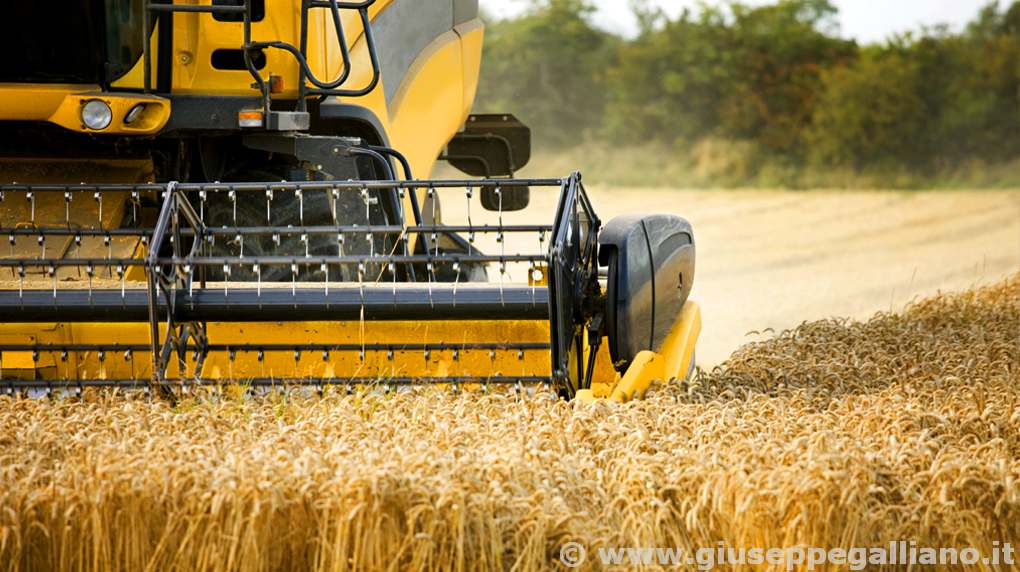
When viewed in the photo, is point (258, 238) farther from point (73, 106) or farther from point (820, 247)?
point (820, 247)

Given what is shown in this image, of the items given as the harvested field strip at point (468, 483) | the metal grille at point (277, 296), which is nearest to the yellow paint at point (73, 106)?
the metal grille at point (277, 296)

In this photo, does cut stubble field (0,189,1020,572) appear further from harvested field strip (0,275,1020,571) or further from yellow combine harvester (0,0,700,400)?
yellow combine harvester (0,0,700,400)

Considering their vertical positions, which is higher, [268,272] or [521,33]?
[521,33]

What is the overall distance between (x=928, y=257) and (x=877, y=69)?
956 cm

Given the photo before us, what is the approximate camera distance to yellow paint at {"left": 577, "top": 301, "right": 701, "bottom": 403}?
4.26m

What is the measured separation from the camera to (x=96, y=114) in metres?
4.93

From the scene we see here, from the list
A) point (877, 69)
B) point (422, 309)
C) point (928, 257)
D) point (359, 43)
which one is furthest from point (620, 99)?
point (422, 309)

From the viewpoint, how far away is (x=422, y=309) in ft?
14.2

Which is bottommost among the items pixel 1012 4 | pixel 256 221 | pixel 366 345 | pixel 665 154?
pixel 366 345

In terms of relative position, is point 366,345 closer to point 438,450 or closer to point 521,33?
point 438,450

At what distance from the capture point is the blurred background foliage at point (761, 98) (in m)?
23.4

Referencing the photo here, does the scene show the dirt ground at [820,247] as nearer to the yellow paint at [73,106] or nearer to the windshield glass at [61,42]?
the yellow paint at [73,106]

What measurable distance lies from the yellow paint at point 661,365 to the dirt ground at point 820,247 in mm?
4060

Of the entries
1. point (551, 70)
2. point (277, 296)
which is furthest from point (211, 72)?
point (551, 70)
